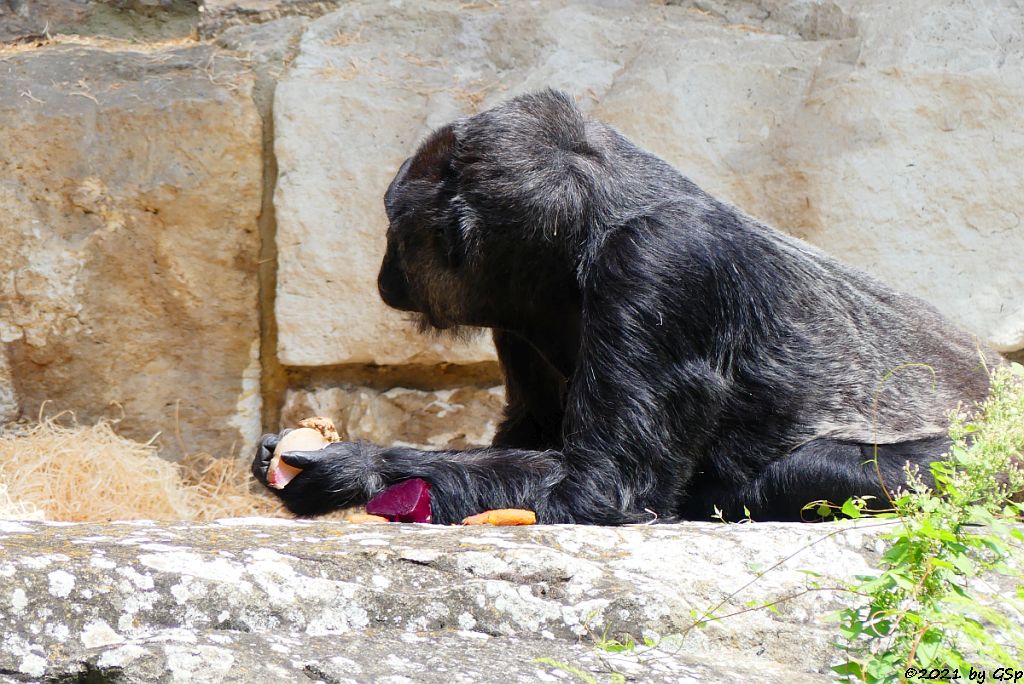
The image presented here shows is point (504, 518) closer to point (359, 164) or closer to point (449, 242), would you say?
point (449, 242)

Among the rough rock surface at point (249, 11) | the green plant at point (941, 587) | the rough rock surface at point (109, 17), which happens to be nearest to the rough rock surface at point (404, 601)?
the green plant at point (941, 587)

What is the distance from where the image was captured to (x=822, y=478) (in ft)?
12.3

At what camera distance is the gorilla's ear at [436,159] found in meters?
4.02

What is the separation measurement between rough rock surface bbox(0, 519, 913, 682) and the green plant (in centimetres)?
15

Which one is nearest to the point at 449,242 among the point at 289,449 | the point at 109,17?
the point at 289,449

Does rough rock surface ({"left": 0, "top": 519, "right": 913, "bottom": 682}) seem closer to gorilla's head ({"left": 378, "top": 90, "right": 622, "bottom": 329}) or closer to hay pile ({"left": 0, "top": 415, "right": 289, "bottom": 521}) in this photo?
gorilla's head ({"left": 378, "top": 90, "right": 622, "bottom": 329})

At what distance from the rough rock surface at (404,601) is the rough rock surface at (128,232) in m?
3.09

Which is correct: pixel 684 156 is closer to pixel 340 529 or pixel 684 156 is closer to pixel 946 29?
pixel 946 29

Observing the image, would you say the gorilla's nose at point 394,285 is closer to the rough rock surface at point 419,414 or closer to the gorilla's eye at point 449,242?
the gorilla's eye at point 449,242

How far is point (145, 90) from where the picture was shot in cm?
561

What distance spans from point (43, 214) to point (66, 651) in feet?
13.1

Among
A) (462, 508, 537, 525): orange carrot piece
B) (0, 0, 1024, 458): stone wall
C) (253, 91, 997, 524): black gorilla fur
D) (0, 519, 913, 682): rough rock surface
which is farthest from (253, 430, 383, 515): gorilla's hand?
(0, 0, 1024, 458): stone wall

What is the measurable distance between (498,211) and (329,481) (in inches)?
38.9

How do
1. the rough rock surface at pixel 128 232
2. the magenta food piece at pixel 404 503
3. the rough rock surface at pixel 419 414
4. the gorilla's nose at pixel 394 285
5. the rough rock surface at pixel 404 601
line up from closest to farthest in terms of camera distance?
1. the rough rock surface at pixel 404 601
2. the magenta food piece at pixel 404 503
3. the gorilla's nose at pixel 394 285
4. the rough rock surface at pixel 128 232
5. the rough rock surface at pixel 419 414
